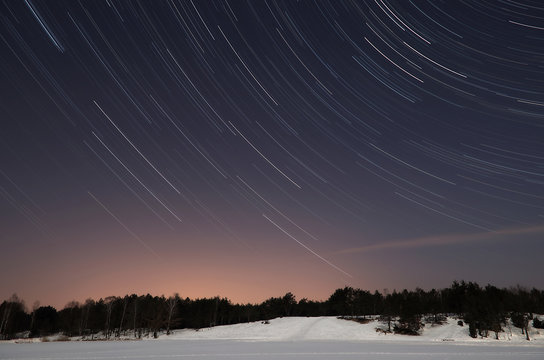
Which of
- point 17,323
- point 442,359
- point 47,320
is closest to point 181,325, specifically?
point 47,320

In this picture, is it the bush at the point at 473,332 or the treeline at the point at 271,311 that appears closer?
the bush at the point at 473,332

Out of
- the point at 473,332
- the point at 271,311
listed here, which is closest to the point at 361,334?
the point at 473,332

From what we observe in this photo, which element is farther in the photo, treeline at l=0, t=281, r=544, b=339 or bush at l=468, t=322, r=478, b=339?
treeline at l=0, t=281, r=544, b=339

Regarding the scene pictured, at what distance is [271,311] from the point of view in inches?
5881

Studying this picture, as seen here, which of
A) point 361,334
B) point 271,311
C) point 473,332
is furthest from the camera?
point 271,311

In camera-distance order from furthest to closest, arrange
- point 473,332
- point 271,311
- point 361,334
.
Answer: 1. point 271,311
2. point 361,334
3. point 473,332

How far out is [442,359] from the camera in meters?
25.3

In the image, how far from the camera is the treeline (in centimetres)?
7806

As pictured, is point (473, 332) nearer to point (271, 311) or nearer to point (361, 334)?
point (361, 334)

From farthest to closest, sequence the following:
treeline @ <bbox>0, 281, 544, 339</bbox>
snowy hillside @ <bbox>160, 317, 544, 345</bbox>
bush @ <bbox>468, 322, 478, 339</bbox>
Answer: treeline @ <bbox>0, 281, 544, 339</bbox>
bush @ <bbox>468, 322, 478, 339</bbox>
snowy hillside @ <bbox>160, 317, 544, 345</bbox>

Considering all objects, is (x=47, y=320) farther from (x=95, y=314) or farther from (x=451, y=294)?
(x=451, y=294)

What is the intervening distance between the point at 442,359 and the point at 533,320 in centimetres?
6934

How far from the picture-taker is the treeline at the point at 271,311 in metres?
78.1

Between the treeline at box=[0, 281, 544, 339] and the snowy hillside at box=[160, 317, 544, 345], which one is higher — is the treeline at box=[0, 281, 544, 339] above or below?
above
